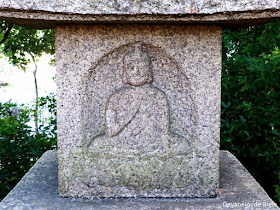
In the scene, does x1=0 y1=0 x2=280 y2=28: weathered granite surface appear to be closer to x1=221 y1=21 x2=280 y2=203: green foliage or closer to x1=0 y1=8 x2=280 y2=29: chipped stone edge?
x1=0 y1=8 x2=280 y2=29: chipped stone edge

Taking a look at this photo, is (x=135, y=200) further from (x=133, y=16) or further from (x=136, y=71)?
(x=133, y=16)

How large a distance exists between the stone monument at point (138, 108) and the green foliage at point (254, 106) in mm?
1114

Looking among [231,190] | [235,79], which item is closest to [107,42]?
[231,190]

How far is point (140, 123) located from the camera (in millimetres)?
2096

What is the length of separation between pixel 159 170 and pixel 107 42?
846mm

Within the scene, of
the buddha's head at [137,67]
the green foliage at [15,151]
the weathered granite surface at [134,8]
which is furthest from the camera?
the green foliage at [15,151]

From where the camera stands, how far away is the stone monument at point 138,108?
1987 mm

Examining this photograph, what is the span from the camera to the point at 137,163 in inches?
82.1

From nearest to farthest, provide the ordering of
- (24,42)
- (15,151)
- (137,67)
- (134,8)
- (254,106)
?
1. (134,8)
2. (137,67)
3. (254,106)
4. (15,151)
5. (24,42)

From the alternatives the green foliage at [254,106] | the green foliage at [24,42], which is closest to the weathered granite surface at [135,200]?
A: the green foliage at [254,106]

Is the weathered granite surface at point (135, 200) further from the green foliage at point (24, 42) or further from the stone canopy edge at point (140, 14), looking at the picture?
the green foliage at point (24, 42)

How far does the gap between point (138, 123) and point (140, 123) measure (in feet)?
0.04

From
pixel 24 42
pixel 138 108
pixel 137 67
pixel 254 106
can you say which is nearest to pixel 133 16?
pixel 137 67

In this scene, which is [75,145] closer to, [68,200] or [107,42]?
[68,200]
